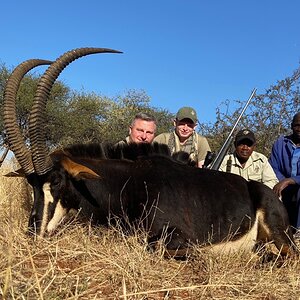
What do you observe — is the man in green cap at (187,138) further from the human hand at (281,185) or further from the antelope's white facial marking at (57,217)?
the antelope's white facial marking at (57,217)

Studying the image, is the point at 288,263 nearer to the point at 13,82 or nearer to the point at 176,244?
the point at 176,244

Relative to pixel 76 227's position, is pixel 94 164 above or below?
above

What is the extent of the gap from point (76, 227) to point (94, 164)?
69cm

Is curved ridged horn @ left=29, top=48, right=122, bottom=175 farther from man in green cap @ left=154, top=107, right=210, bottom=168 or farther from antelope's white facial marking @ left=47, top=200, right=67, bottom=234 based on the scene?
man in green cap @ left=154, top=107, right=210, bottom=168

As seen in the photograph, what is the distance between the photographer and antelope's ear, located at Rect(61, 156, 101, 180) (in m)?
3.87

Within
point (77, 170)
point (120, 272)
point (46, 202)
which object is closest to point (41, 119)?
point (77, 170)

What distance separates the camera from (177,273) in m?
2.88

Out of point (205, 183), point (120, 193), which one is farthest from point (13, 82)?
point (205, 183)

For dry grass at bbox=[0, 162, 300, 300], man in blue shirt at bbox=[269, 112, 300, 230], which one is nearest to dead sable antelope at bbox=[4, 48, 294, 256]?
dry grass at bbox=[0, 162, 300, 300]

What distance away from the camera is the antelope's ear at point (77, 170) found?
12.7 ft

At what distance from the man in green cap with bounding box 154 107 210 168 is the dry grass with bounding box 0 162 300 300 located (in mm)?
2444

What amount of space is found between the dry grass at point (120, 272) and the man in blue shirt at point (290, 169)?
5.07 ft

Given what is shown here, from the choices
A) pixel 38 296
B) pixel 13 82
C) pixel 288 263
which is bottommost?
pixel 288 263

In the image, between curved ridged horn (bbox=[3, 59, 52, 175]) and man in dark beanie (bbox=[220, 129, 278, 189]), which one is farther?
man in dark beanie (bbox=[220, 129, 278, 189])
